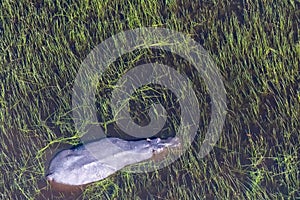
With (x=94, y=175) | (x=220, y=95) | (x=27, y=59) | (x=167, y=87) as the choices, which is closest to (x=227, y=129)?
(x=220, y=95)

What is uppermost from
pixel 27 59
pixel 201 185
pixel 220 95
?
pixel 27 59

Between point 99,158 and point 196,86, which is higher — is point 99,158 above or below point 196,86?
below

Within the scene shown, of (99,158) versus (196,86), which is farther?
(196,86)

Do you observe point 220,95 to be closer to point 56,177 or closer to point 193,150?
point 193,150
